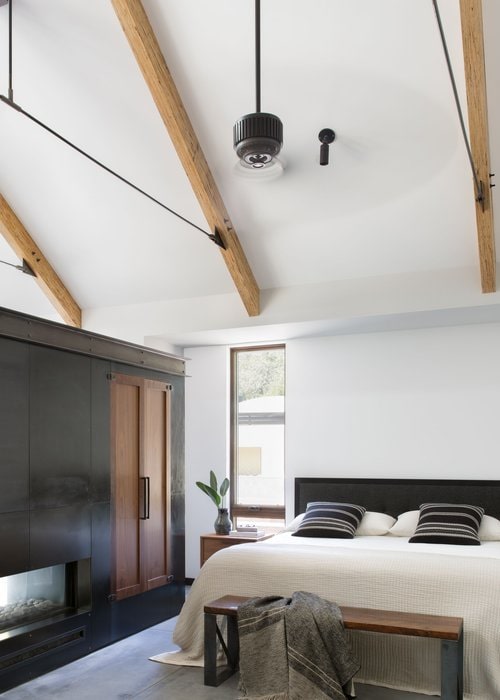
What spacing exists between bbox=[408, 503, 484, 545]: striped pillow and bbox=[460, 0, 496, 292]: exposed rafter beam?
5.69 feet

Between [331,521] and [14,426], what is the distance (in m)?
2.63

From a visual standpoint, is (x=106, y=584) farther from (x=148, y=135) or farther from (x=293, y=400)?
(x=148, y=135)

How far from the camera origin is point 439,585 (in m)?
3.93

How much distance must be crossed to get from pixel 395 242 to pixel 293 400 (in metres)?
1.99

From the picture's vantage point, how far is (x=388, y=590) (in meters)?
4.03

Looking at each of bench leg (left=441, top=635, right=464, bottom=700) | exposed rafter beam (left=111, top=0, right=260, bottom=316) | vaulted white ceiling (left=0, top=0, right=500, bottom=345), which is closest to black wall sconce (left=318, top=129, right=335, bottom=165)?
vaulted white ceiling (left=0, top=0, right=500, bottom=345)

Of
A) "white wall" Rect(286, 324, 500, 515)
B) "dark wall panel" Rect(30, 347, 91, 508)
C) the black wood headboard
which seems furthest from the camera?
"white wall" Rect(286, 324, 500, 515)

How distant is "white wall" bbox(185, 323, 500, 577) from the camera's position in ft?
19.1

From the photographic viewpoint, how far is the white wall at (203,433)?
6.89 m

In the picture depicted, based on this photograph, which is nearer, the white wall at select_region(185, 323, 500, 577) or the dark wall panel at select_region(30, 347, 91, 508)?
the dark wall panel at select_region(30, 347, 91, 508)

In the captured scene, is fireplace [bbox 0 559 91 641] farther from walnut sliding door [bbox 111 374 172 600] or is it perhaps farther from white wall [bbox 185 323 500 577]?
white wall [bbox 185 323 500 577]

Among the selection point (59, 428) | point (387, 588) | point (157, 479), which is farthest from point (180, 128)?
point (387, 588)

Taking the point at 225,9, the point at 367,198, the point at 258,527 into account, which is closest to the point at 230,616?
the point at 258,527

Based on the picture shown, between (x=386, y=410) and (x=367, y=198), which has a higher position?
(x=367, y=198)
